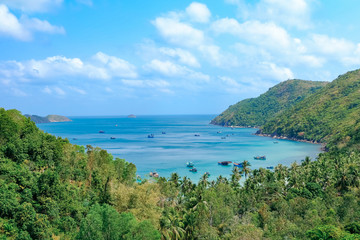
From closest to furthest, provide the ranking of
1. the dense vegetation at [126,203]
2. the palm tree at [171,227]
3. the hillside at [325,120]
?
1. the dense vegetation at [126,203]
2. the palm tree at [171,227]
3. the hillside at [325,120]

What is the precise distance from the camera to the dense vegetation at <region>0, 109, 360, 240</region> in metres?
24.2

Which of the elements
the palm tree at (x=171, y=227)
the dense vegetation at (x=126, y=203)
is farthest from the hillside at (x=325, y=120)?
the palm tree at (x=171, y=227)

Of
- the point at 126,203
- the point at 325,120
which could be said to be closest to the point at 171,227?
the point at 126,203

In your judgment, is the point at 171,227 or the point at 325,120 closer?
the point at 171,227

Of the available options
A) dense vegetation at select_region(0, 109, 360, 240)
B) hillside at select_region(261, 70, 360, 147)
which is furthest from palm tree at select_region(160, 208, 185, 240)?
hillside at select_region(261, 70, 360, 147)

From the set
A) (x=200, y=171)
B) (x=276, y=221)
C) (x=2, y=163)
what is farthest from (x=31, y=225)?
(x=200, y=171)

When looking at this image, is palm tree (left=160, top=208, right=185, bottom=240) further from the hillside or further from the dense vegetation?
the hillside

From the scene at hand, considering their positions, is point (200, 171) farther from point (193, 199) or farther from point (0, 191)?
point (0, 191)

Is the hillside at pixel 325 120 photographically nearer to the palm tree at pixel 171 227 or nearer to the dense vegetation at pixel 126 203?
the dense vegetation at pixel 126 203

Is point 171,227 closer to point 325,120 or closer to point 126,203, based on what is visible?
point 126,203

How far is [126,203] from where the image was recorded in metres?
30.3

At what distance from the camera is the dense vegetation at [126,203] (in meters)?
24.2

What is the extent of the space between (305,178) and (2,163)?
5290cm

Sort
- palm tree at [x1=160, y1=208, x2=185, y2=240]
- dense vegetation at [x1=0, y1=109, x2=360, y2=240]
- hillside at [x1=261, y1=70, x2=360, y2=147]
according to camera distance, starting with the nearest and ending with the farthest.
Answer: dense vegetation at [x1=0, y1=109, x2=360, y2=240] → palm tree at [x1=160, y1=208, x2=185, y2=240] → hillside at [x1=261, y1=70, x2=360, y2=147]
